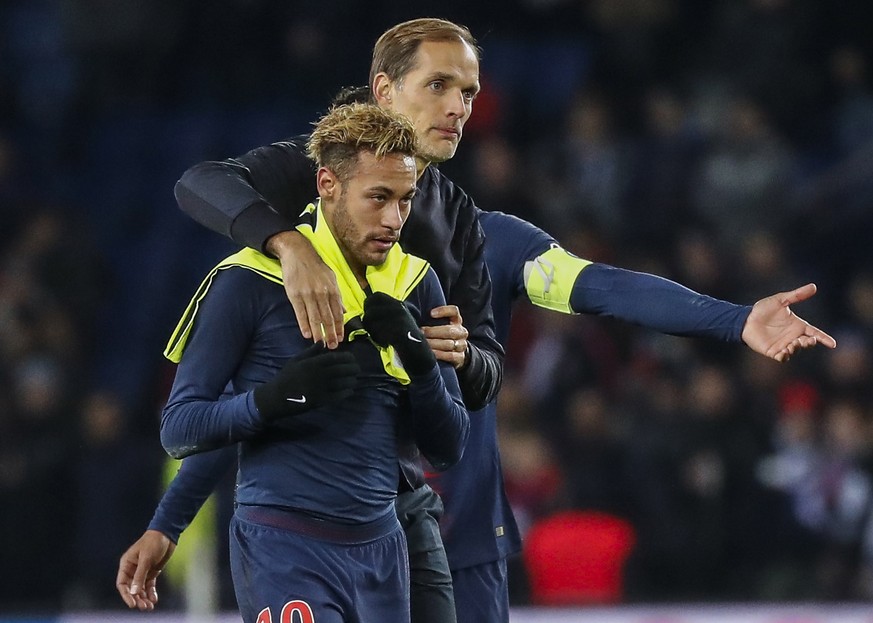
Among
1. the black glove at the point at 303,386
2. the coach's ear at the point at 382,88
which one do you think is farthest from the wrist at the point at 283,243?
the coach's ear at the point at 382,88

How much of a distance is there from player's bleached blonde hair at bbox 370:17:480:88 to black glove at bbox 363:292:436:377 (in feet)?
2.83

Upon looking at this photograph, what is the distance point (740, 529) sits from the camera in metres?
7.78

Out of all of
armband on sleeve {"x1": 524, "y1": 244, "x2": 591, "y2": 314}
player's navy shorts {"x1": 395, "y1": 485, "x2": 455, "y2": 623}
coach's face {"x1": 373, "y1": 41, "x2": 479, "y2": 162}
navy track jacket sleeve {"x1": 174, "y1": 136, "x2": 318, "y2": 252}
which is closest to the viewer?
navy track jacket sleeve {"x1": 174, "y1": 136, "x2": 318, "y2": 252}

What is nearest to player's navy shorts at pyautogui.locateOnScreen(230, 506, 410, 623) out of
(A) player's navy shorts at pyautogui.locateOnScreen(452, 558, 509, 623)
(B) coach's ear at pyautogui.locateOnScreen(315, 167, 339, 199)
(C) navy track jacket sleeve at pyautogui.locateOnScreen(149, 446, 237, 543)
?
(C) navy track jacket sleeve at pyautogui.locateOnScreen(149, 446, 237, 543)

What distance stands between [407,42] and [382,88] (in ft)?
0.43

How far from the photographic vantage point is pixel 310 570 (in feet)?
10.2

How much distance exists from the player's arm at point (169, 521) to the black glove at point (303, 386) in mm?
612

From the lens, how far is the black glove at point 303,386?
3.02 meters

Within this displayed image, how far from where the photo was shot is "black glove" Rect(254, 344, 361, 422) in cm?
302

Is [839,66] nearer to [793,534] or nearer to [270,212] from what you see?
[793,534]

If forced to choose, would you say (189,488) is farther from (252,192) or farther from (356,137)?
(356,137)

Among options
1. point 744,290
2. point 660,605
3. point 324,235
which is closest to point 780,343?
point 324,235

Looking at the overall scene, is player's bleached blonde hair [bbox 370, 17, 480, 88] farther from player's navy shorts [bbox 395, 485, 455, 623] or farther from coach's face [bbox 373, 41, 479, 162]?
player's navy shorts [bbox 395, 485, 455, 623]

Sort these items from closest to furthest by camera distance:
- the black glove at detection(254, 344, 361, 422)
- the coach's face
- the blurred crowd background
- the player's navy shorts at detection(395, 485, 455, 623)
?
the black glove at detection(254, 344, 361, 422)
the player's navy shorts at detection(395, 485, 455, 623)
the coach's face
the blurred crowd background
